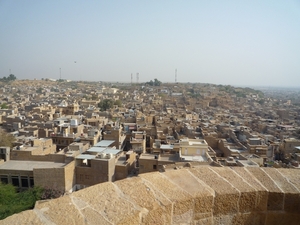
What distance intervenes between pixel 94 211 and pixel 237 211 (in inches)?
46.1

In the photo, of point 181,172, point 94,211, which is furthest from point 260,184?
point 94,211

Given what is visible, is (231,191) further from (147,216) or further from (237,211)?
(147,216)

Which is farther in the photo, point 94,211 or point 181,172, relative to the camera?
point 181,172

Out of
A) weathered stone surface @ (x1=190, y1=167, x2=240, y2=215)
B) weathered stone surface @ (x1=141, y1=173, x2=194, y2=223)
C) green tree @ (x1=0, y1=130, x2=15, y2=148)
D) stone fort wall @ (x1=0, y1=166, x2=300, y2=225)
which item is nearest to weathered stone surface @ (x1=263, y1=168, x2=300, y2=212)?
stone fort wall @ (x1=0, y1=166, x2=300, y2=225)

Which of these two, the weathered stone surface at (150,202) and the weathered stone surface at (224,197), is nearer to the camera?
the weathered stone surface at (150,202)

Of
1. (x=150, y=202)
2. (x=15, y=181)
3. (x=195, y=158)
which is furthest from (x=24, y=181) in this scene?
(x=150, y=202)

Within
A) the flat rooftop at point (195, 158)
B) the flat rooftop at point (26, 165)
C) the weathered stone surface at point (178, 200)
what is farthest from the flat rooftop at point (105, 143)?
the weathered stone surface at point (178, 200)

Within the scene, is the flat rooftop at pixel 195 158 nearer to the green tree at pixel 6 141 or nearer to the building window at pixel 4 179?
the building window at pixel 4 179

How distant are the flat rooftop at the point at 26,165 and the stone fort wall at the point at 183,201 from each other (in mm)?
13791

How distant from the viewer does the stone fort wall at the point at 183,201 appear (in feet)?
5.54

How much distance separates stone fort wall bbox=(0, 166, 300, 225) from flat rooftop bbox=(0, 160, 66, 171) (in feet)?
45.2

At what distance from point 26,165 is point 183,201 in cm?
1536

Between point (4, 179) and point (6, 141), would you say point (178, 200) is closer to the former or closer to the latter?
point (4, 179)

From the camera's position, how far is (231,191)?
6.95 ft
